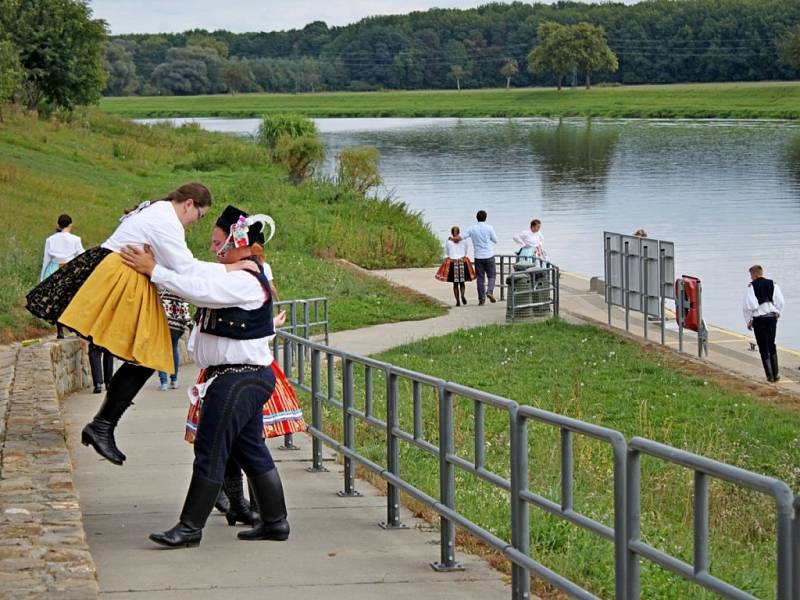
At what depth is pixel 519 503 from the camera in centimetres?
590

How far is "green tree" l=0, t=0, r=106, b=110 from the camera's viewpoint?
198 ft

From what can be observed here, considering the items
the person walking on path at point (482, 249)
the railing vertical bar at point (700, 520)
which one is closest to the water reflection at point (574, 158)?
the person walking on path at point (482, 249)

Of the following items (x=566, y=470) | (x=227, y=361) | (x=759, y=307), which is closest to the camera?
(x=566, y=470)

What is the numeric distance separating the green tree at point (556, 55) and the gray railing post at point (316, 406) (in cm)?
16553

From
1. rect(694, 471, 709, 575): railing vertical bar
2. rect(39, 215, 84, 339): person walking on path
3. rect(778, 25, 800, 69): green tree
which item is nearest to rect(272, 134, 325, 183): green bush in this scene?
rect(39, 215, 84, 339): person walking on path

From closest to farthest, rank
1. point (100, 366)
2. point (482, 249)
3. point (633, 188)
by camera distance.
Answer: point (100, 366), point (482, 249), point (633, 188)

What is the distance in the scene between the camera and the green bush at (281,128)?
58.4m

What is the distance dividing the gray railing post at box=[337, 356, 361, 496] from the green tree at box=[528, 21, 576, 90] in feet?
546

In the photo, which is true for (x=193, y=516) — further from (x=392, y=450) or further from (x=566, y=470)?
(x=566, y=470)

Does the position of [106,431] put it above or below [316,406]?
above

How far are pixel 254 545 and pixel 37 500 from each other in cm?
109

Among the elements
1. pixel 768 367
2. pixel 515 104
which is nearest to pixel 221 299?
pixel 768 367

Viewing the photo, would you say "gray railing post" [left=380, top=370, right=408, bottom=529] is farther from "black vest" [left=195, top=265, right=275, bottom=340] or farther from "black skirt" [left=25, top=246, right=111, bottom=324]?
"black skirt" [left=25, top=246, right=111, bottom=324]

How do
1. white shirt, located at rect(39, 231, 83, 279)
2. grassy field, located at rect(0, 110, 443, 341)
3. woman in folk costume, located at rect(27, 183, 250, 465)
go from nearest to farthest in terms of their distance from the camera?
woman in folk costume, located at rect(27, 183, 250, 465) < white shirt, located at rect(39, 231, 83, 279) < grassy field, located at rect(0, 110, 443, 341)
